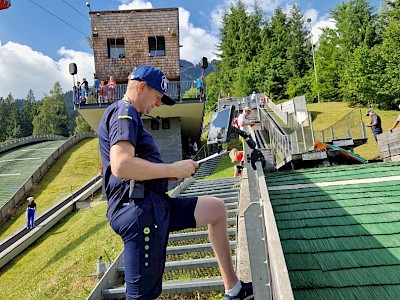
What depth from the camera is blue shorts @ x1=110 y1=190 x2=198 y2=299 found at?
1.97m

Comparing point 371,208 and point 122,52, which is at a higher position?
point 122,52

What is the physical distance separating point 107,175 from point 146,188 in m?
0.32

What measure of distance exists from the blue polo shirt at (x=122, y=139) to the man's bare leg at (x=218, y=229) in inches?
13.6

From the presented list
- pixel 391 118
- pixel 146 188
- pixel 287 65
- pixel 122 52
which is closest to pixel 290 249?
pixel 146 188

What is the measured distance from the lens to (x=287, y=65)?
5156cm

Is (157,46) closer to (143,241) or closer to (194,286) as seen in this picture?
(194,286)

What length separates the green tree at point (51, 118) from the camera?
8306 cm

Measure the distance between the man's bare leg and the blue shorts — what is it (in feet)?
→ 1.08

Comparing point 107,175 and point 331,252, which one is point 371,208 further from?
point 107,175

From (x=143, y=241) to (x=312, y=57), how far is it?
55.6 meters

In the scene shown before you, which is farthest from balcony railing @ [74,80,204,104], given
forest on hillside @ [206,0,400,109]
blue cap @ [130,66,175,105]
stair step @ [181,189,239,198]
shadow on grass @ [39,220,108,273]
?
forest on hillside @ [206,0,400,109]

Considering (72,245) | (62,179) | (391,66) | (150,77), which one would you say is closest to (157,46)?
(62,179)

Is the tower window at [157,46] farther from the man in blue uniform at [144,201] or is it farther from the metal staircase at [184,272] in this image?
the man in blue uniform at [144,201]

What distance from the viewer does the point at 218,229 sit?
2.40m
